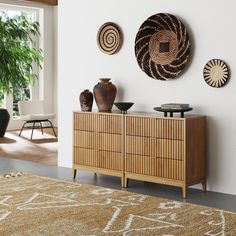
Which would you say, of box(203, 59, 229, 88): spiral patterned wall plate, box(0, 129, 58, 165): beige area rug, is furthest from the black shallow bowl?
box(0, 129, 58, 165): beige area rug

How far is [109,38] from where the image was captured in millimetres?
6266

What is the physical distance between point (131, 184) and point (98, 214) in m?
1.47

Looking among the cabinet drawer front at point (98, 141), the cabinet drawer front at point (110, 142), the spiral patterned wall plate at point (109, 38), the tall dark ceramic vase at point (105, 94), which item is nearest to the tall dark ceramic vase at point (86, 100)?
the tall dark ceramic vase at point (105, 94)

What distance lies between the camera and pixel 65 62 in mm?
6793

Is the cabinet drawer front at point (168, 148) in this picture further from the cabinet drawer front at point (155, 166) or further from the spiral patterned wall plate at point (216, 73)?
the spiral patterned wall plate at point (216, 73)

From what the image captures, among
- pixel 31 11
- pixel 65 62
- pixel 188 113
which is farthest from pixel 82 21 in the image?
pixel 31 11

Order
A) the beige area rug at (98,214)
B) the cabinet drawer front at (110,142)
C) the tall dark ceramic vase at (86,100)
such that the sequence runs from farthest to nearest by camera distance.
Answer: the tall dark ceramic vase at (86,100) → the cabinet drawer front at (110,142) → the beige area rug at (98,214)

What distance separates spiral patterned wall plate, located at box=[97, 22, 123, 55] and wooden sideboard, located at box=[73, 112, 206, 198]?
86cm

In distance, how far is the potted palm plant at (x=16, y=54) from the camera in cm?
1008

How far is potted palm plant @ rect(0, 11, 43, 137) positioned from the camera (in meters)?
10.1

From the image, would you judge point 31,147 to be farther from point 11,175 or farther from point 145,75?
point 145,75

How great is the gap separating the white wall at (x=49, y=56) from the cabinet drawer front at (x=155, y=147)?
22.0 ft

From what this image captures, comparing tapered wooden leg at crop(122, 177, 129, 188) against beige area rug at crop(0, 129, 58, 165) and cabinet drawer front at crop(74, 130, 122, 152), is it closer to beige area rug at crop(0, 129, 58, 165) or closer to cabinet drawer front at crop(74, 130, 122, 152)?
cabinet drawer front at crop(74, 130, 122, 152)

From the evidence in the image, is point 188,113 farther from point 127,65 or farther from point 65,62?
point 65,62
